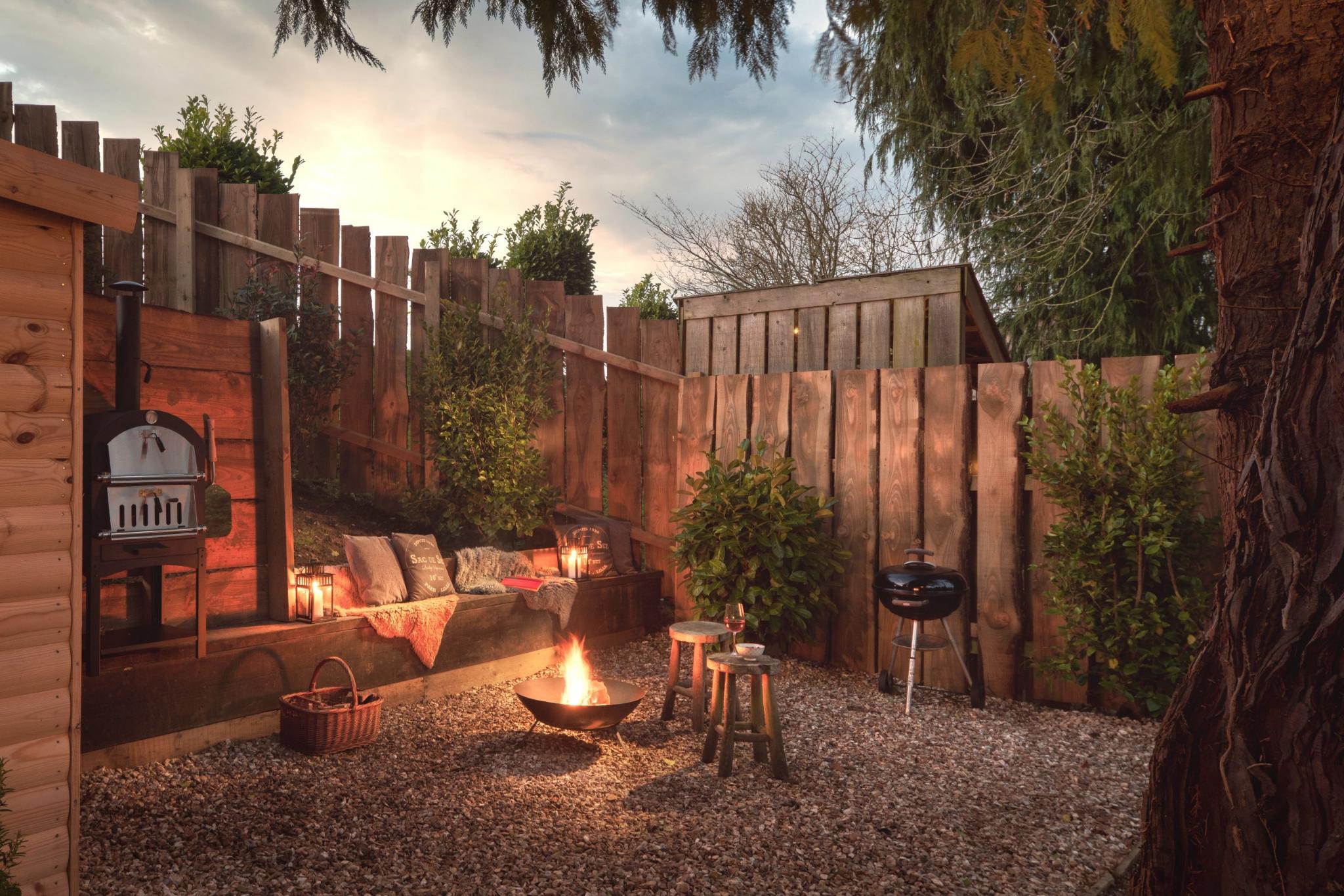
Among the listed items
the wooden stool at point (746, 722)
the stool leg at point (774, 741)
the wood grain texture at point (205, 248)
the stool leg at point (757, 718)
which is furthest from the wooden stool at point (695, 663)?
the wood grain texture at point (205, 248)

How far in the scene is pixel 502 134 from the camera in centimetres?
578

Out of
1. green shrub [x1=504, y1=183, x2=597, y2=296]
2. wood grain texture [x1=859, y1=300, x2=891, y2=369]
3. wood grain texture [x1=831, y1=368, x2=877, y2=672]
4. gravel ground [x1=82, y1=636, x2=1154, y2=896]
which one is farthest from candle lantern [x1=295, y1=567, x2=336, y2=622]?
wood grain texture [x1=859, y1=300, x2=891, y2=369]

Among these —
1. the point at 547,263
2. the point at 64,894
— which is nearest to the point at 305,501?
the point at 547,263

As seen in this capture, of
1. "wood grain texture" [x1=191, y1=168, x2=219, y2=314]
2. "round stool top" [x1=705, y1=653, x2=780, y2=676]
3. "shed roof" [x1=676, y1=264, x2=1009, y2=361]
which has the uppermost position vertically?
"wood grain texture" [x1=191, y1=168, x2=219, y2=314]

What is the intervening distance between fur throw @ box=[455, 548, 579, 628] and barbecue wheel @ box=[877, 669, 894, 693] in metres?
1.93

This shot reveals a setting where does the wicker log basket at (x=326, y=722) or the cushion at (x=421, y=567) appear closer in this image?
the wicker log basket at (x=326, y=722)

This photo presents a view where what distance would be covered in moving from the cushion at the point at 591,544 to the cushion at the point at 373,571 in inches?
50.4

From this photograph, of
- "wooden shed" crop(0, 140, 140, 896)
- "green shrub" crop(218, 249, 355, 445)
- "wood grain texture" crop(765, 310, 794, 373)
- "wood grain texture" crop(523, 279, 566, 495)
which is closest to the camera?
"wooden shed" crop(0, 140, 140, 896)

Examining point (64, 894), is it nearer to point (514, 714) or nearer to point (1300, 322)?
point (514, 714)

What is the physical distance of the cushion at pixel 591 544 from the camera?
218 inches

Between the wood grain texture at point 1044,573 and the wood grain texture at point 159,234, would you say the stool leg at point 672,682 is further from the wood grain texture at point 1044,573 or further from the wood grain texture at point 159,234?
the wood grain texture at point 159,234

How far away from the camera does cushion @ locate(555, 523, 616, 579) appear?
5539mm

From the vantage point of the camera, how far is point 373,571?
4383 mm

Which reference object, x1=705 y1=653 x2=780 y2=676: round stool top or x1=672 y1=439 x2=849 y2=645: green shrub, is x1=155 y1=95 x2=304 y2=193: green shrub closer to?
x1=672 y1=439 x2=849 y2=645: green shrub
